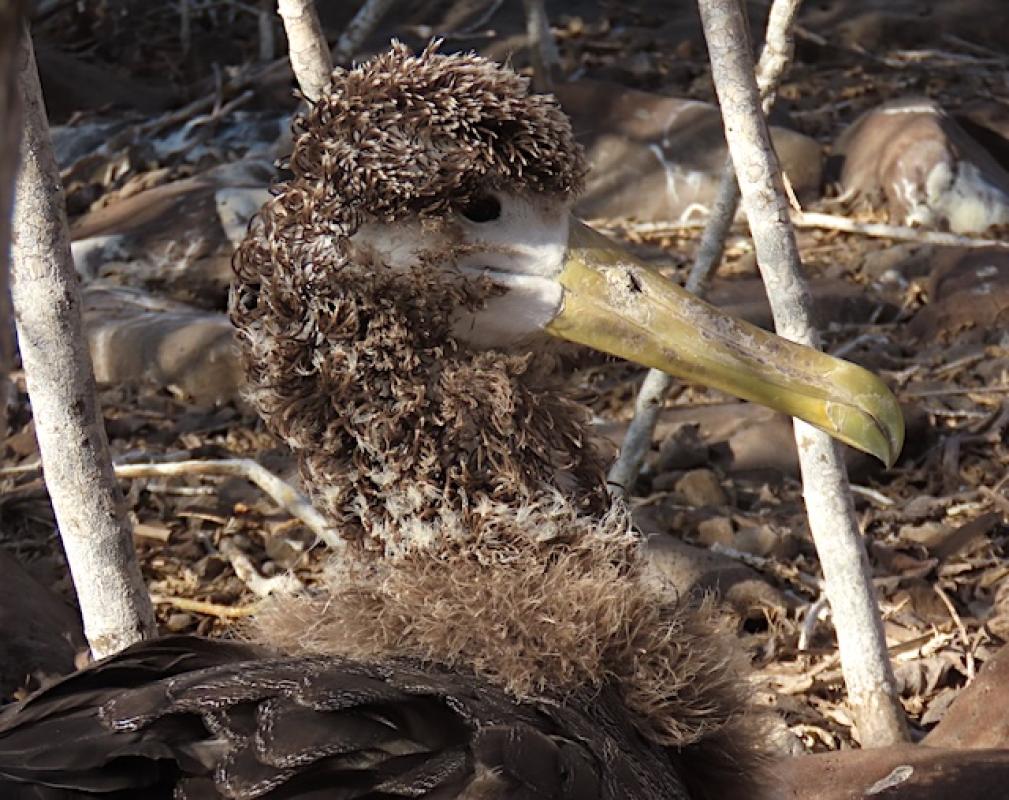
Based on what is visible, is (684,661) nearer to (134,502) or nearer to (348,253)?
(348,253)

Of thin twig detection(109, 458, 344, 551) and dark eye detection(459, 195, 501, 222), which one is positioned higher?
dark eye detection(459, 195, 501, 222)

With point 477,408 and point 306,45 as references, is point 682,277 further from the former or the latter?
point 477,408

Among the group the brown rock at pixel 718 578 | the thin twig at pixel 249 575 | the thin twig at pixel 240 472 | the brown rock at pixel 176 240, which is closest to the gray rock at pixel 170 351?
the brown rock at pixel 176 240

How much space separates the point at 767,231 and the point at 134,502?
8.02ft

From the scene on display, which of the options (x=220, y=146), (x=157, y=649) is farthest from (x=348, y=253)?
(x=220, y=146)

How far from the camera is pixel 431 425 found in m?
2.56

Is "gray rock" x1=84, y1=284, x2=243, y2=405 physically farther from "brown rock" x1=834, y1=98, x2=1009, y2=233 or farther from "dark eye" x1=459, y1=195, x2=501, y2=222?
"brown rock" x1=834, y1=98, x2=1009, y2=233

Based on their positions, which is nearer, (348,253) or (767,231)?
(348,253)

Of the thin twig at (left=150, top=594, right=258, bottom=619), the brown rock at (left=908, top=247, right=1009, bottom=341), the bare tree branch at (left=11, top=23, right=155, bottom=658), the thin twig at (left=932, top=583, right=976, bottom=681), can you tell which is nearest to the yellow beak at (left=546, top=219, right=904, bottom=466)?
the bare tree branch at (left=11, top=23, right=155, bottom=658)

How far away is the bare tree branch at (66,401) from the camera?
280cm

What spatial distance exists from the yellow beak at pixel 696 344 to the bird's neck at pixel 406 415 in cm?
14

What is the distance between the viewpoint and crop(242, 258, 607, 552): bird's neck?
2531 mm

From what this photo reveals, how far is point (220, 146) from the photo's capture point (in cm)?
874

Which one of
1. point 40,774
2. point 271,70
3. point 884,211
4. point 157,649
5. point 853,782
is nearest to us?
point 40,774
